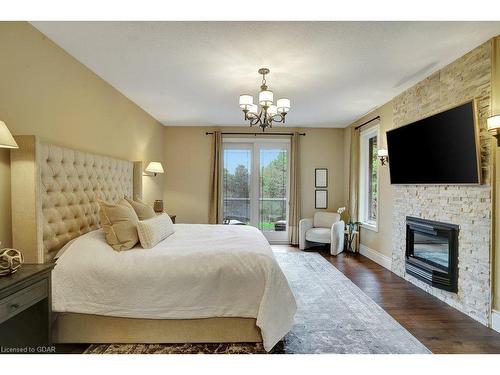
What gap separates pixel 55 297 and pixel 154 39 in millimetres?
2225

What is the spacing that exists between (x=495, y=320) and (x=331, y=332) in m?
1.44

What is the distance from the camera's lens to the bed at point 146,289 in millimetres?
2004

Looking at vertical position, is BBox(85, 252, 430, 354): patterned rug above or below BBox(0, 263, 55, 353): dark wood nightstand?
below

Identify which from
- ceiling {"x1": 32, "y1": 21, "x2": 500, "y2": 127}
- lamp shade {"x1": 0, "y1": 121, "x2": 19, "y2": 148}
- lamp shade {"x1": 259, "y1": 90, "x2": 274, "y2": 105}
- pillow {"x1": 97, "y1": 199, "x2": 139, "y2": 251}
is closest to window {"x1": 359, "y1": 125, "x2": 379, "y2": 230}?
ceiling {"x1": 32, "y1": 21, "x2": 500, "y2": 127}

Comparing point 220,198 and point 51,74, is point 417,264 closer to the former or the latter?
point 220,198

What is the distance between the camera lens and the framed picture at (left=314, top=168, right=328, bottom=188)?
19.9ft

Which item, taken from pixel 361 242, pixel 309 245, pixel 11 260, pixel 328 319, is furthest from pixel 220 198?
pixel 11 260

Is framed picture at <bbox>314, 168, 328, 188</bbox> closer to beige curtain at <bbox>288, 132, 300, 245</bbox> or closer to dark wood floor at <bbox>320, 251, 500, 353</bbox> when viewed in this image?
beige curtain at <bbox>288, 132, 300, 245</bbox>

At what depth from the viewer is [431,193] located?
3285 mm

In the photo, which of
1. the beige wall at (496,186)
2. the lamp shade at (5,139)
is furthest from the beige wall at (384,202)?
the lamp shade at (5,139)

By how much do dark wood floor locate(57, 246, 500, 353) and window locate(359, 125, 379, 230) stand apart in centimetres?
133

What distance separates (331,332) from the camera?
2.35 meters

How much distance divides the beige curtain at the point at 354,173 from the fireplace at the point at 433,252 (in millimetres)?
1706

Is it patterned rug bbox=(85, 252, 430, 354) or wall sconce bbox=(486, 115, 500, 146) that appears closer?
patterned rug bbox=(85, 252, 430, 354)
